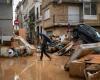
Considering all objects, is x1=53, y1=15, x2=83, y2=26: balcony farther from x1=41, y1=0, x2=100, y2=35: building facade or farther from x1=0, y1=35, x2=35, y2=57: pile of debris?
x1=0, y1=35, x2=35, y2=57: pile of debris

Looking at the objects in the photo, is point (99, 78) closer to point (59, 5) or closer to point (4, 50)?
point (4, 50)

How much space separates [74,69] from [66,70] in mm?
2087

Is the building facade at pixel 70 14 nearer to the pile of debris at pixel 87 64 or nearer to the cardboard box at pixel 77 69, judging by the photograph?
the pile of debris at pixel 87 64

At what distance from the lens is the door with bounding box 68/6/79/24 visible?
157 ft

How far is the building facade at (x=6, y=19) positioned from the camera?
29.4 meters

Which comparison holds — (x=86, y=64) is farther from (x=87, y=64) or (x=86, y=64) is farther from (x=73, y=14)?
(x=73, y=14)

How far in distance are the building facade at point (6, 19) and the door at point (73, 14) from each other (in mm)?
18657

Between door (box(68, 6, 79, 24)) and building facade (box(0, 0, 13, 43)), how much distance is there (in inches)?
735

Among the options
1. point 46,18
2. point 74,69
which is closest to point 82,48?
point 74,69

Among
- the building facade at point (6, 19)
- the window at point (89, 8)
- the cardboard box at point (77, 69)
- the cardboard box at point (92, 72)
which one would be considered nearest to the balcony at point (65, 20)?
the window at point (89, 8)

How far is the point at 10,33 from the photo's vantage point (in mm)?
30062

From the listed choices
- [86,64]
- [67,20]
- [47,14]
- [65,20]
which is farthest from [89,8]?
[86,64]

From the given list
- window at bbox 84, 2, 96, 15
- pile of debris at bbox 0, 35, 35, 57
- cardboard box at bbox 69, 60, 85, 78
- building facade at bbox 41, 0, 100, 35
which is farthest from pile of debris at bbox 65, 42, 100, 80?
window at bbox 84, 2, 96, 15

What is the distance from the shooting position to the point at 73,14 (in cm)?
4862
